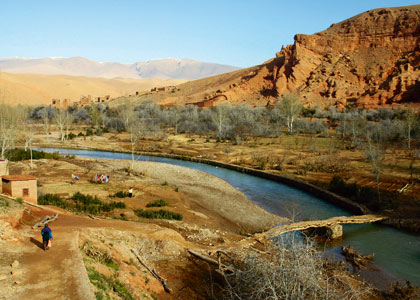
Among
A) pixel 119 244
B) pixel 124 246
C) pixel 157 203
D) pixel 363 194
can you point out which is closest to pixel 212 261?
pixel 124 246

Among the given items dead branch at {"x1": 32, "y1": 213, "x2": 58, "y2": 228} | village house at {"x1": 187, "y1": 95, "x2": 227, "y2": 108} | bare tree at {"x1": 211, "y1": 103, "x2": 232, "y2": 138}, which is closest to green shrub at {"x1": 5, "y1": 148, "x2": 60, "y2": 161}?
dead branch at {"x1": 32, "y1": 213, "x2": 58, "y2": 228}

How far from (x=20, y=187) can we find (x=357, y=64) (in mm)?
68075

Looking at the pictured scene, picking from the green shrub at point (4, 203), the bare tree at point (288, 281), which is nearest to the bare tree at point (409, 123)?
the bare tree at point (288, 281)

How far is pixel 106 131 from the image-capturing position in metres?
57.8

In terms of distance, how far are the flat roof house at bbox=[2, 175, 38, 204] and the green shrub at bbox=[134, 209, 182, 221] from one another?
14.4 ft

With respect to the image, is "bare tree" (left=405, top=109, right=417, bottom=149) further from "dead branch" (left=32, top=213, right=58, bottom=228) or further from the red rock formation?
"dead branch" (left=32, top=213, right=58, bottom=228)

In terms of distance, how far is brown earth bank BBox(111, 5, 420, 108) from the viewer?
62.7m

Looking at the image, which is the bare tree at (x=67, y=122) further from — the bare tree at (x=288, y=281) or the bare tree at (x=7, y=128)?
the bare tree at (x=288, y=281)

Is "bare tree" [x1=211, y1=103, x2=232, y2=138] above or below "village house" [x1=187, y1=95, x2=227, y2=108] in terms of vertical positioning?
below

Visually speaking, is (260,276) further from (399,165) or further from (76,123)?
(76,123)

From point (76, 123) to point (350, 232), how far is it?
61485 millimetres

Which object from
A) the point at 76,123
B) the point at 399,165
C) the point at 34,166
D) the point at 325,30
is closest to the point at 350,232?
the point at 399,165

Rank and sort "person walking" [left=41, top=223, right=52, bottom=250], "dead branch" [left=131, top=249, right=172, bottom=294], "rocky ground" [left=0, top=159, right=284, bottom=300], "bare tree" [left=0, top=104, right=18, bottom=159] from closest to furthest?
"rocky ground" [left=0, top=159, right=284, bottom=300] < "person walking" [left=41, top=223, right=52, bottom=250] < "dead branch" [left=131, top=249, right=172, bottom=294] < "bare tree" [left=0, top=104, right=18, bottom=159]

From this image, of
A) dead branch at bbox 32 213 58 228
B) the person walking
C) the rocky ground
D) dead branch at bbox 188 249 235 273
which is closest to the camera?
the rocky ground
